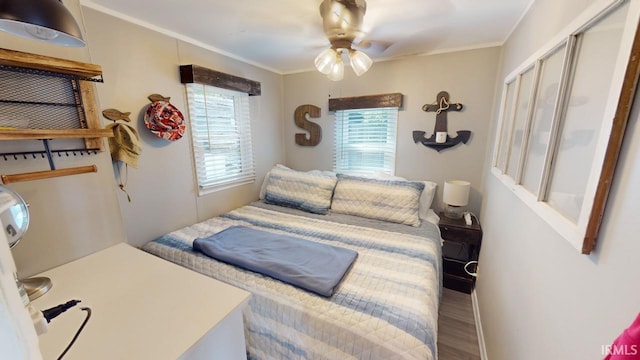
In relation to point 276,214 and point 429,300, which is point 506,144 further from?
point 276,214

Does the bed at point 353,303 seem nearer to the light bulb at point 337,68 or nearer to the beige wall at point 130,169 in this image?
the beige wall at point 130,169

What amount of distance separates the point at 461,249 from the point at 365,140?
4.95ft

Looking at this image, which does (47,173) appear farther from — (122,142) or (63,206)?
(122,142)

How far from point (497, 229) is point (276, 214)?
1791 millimetres

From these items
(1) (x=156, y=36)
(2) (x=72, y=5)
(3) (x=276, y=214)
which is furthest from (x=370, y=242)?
(1) (x=156, y=36)

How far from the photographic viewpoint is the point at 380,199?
2223 mm

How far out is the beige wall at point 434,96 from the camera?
87.4 inches

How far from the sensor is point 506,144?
1.70m

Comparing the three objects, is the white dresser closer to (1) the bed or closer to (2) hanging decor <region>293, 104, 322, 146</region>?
(1) the bed

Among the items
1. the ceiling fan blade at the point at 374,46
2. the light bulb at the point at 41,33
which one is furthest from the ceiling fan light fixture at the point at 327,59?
the light bulb at the point at 41,33

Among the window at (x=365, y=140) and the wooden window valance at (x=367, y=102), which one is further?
the window at (x=365, y=140)

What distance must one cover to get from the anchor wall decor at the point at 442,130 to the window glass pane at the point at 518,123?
29.7 inches

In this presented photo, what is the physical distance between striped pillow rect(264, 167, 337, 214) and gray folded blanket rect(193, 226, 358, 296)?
67cm

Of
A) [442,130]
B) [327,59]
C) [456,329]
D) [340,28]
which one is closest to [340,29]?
[340,28]
